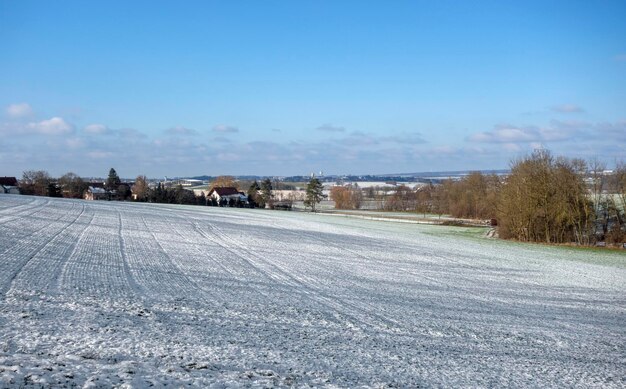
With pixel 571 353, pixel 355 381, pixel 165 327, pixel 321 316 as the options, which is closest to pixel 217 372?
pixel 355 381

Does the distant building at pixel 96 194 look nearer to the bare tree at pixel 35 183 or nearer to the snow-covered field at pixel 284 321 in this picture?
the bare tree at pixel 35 183

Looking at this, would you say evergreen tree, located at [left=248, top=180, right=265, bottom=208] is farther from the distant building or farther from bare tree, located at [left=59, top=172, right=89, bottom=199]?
bare tree, located at [left=59, top=172, right=89, bottom=199]

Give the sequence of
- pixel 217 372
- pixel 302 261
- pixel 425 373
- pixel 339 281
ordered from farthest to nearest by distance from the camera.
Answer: pixel 302 261
pixel 339 281
pixel 425 373
pixel 217 372

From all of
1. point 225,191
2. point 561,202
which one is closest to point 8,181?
point 225,191

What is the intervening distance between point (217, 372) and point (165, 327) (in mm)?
→ 3305

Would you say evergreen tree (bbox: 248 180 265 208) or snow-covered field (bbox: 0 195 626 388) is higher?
evergreen tree (bbox: 248 180 265 208)

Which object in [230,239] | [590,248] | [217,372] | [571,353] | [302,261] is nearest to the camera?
[217,372]

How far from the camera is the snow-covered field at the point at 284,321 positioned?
9.70 meters

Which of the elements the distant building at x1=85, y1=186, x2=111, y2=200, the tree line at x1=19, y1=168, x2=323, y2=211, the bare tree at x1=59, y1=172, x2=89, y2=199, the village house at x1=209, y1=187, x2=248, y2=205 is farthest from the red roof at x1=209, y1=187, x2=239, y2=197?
the bare tree at x1=59, y1=172, x2=89, y2=199

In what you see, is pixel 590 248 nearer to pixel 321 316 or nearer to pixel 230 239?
pixel 230 239

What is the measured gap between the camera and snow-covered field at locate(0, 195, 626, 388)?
9695 mm

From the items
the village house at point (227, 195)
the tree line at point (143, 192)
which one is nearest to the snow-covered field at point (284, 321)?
the tree line at point (143, 192)

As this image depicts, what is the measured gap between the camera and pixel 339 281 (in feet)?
71.6

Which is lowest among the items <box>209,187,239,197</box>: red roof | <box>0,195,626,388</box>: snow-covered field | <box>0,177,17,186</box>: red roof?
<box>0,195,626,388</box>: snow-covered field
